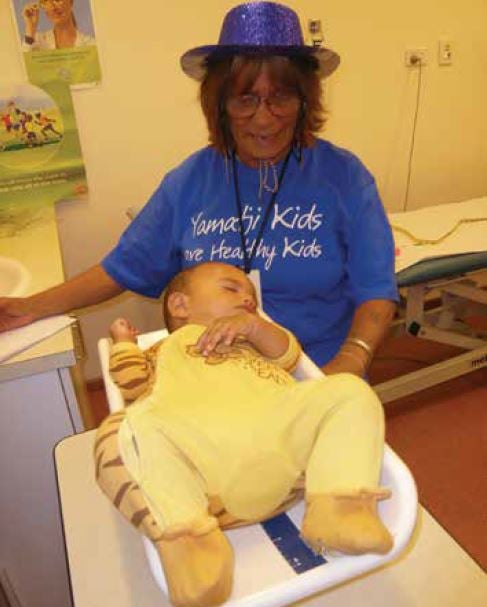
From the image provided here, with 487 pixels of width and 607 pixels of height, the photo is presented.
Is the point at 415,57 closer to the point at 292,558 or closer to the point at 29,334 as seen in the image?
the point at 29,334

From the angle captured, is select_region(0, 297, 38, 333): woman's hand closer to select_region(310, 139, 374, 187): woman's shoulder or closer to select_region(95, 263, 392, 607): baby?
select_region(95, 263, 392, 607): baby

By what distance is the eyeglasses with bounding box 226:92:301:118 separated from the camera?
1.12 metres

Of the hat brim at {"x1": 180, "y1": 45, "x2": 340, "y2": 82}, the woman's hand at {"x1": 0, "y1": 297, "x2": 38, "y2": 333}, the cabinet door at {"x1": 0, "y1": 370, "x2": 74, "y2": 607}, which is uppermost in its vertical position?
the hat brim at {"x1": 180, "y1": 45, "x2": 340, "y2": 82}

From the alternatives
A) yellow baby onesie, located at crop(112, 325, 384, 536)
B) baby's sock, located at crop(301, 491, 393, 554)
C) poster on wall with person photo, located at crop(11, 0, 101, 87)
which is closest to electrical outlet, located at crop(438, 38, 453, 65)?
poster on wall with person photo, located at crop(11, 0, 101, 87)

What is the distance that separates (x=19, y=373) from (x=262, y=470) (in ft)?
2.05

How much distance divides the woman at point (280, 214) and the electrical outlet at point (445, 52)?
1.59 metres

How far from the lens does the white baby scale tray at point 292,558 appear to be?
586mm

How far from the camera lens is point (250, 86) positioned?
1112 mm

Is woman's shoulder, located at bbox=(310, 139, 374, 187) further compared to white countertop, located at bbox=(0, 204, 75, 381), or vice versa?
woman's shoulder, located at bbox=(310, 139, 374, 187)

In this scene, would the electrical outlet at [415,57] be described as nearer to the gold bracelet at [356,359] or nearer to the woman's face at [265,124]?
the woman's face at [265,124]

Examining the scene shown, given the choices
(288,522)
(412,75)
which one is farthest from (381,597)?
(412,75)

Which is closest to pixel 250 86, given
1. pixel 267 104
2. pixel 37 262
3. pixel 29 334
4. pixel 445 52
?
pixel 267 104

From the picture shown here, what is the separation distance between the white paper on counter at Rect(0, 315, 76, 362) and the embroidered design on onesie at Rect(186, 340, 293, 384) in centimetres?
42

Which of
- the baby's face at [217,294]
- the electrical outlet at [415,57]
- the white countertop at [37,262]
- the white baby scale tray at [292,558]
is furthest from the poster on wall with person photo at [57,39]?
the white baby scale tray at [292,558]
